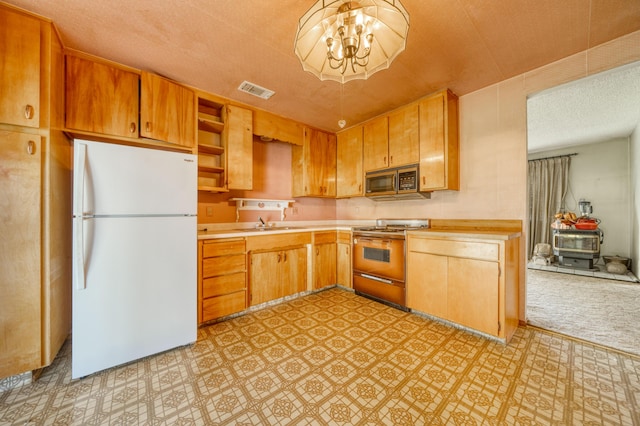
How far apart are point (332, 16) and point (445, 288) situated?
2425mm

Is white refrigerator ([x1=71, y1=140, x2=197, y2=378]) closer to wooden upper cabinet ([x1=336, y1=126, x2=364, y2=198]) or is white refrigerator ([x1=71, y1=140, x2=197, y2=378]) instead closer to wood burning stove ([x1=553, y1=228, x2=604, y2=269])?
wooden upper cabinet ([x1=336, y1=126, x2=364, y2=198])

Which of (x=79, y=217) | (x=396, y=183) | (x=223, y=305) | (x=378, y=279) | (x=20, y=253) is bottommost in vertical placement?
(x=223, y=305)

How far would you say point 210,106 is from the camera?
2.98m

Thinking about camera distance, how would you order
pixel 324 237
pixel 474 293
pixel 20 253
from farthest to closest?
1. pixel 324 237
2. pixel 474 293
3. pixel 20 253

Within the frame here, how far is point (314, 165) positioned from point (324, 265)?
1.53m

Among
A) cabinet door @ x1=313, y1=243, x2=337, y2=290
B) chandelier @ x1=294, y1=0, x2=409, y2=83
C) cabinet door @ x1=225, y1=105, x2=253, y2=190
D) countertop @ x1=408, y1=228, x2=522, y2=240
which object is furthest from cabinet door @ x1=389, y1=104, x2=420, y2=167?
cabinet door @ x1=225, y1=105, x2=253, y2=190

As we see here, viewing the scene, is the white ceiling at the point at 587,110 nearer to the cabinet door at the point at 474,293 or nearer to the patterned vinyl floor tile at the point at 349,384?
the cabinet door at the point at 474,293

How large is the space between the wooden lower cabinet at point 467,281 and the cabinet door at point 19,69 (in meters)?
3.29

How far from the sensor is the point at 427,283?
2.55m

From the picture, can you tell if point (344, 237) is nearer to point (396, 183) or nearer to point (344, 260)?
point (344, 260)

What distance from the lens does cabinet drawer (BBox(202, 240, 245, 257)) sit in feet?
7.98

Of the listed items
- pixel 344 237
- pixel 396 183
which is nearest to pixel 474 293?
pixel 396 183

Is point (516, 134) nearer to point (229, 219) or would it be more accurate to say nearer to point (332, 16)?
point (332, 16)

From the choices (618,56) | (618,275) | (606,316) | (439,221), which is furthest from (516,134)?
(618,275)
